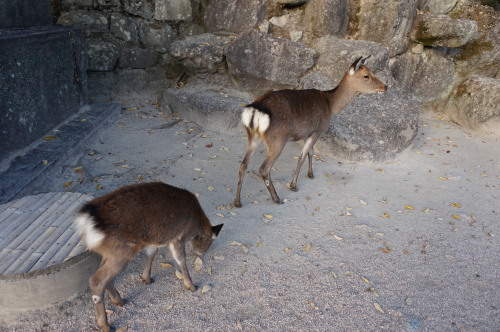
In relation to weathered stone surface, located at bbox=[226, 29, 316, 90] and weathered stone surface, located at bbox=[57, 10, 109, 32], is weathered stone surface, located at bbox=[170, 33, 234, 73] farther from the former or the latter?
weathered stone surface, located at bbox=[57, 10, 109, 32]

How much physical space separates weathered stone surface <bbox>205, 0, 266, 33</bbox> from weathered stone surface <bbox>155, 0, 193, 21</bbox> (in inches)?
15.6

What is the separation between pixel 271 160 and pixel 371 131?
7.71 ft

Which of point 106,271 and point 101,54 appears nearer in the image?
point 106,271

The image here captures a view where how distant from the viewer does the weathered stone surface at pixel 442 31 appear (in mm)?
7102

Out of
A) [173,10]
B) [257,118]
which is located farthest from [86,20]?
[257,118]

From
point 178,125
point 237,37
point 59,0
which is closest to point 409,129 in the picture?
point 237,37

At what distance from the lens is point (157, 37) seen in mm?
7035

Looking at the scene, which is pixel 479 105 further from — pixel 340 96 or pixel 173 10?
pixel 173 10

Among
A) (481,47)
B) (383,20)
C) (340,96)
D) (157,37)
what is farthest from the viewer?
(481,47)

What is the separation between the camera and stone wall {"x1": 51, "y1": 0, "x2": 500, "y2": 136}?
6.58 meters

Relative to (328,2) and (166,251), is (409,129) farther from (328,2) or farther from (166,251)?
(166,251)

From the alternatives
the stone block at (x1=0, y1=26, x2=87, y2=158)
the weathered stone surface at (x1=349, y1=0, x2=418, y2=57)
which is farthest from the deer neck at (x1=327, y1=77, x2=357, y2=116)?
the stone block at (x1=0, y1=26, x2=87, y2=158)

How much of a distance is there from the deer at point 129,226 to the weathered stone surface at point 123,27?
Result: 16.9 feet

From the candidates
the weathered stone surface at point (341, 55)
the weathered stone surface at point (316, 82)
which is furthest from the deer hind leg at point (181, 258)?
the weathered stone surface at point (341, 55)
